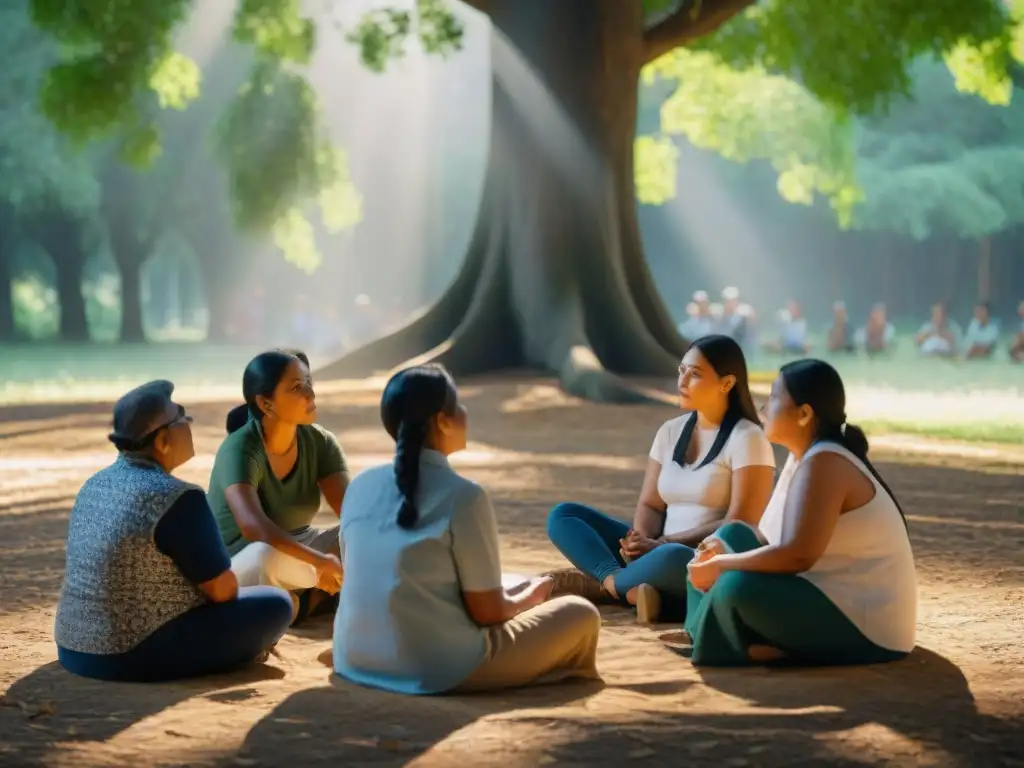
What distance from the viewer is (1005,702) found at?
4863 mm

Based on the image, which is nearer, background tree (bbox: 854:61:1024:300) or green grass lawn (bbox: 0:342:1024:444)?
green grass lawn (bbox: 0:342:1024:444)

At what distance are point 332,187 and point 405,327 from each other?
50.7ft

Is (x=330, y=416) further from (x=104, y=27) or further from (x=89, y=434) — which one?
(x=104, y=27)

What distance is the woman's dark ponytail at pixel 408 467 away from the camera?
4.73 meters

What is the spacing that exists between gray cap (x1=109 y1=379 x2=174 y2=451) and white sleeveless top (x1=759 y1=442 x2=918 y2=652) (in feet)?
7.23

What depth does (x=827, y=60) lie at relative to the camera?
2091cm

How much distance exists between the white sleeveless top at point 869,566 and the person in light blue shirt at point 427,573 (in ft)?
3.47

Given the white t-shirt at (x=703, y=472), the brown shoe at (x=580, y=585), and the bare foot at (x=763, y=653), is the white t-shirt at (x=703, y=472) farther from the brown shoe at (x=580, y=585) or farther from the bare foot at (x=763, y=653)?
the bare foot at (x=763, y=653)

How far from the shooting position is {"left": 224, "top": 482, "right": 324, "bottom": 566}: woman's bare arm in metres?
5.92

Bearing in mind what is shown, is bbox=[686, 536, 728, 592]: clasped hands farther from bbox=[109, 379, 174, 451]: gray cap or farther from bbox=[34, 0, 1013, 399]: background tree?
bbox=[34, 0, 1013, 399]: background tree

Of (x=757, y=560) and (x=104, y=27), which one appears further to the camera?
(x=104, y=27)

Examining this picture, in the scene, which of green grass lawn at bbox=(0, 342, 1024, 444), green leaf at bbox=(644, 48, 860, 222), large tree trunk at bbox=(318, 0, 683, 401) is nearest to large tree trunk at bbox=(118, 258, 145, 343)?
green grass lawn at bbox=(0, 342, 1024, 444)

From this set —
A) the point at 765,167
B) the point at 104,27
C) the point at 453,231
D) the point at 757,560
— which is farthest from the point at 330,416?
the point at 453,231

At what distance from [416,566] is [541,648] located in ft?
1.81
